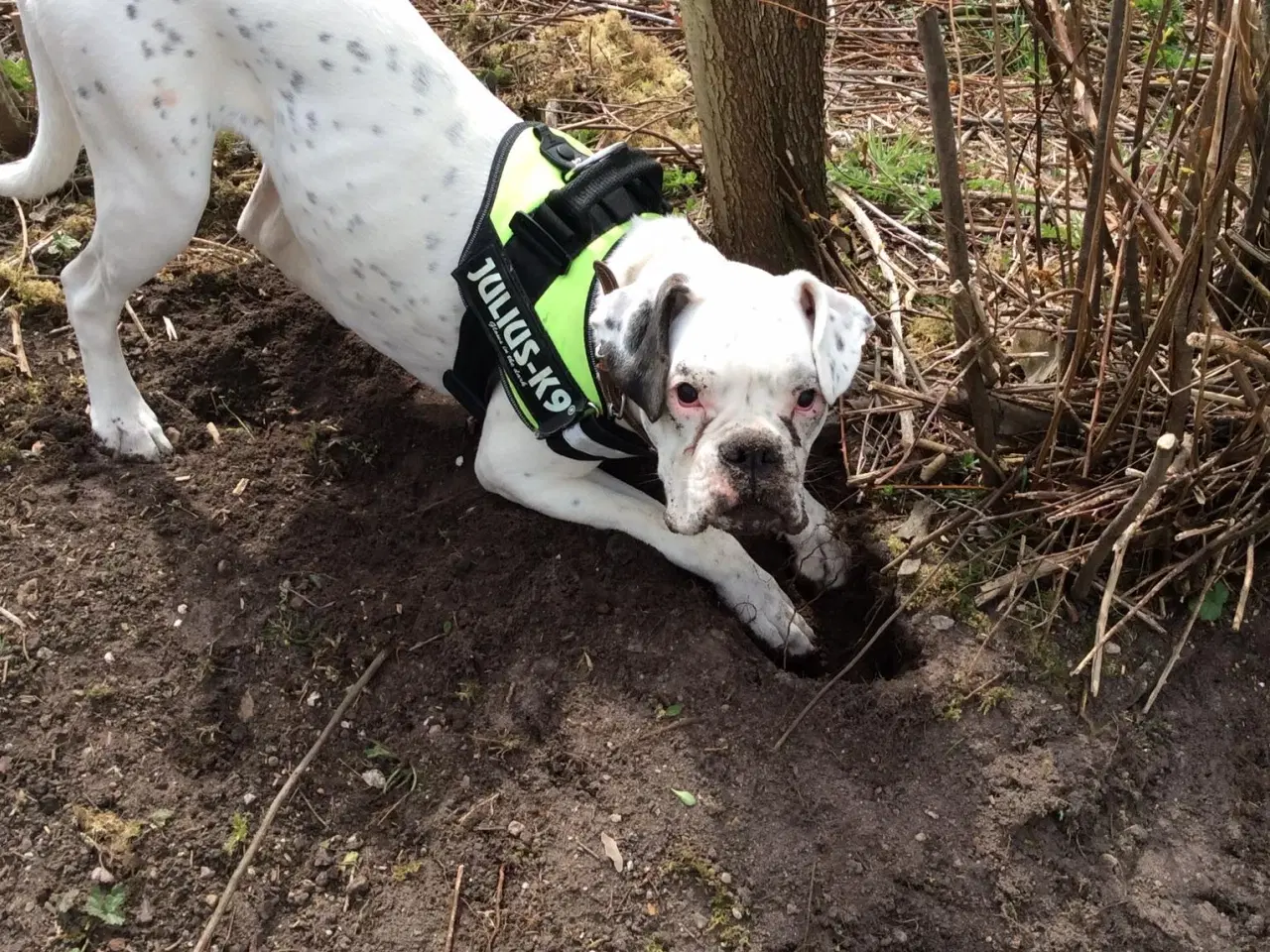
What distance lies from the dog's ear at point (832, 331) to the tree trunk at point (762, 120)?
851mm

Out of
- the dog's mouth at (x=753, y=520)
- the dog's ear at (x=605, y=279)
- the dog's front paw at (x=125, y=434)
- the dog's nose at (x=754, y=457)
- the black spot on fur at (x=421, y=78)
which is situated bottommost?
the dog's front paw at (x=125, y=434)

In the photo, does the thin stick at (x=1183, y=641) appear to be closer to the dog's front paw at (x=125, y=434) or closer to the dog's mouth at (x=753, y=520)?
the dog's mouth at (x=753, y=520)

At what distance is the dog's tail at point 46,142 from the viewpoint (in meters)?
3.15

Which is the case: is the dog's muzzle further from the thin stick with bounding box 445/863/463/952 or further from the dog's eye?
the thin stick with bounding box 445/863/463/952

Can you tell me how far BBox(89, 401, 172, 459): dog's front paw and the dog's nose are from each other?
2.21 metres

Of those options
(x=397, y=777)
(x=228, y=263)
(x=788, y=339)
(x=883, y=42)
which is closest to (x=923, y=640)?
(x=788, y=339)

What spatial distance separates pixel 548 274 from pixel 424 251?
16.0 inches

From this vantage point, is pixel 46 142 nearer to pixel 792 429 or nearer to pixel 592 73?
pixel 592 73

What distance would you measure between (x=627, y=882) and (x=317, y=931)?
816 mm

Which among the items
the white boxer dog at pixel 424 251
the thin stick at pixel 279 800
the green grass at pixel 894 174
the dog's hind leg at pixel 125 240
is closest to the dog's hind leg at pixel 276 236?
the white boxer dog at pixel 424 251

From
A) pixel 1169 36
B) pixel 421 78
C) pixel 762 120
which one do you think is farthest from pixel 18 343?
pixel 1169 36

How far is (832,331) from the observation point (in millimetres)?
2639

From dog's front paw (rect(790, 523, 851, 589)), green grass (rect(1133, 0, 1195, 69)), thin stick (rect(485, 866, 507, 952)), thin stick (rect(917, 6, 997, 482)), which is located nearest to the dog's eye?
thin stick (rect(917, 6, 997, 482))

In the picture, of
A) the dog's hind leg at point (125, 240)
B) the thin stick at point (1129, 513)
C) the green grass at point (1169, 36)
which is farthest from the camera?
the green grass at point (1169, 36)
